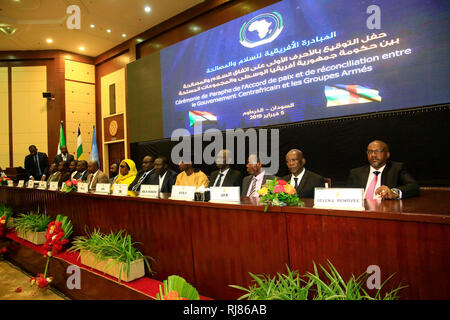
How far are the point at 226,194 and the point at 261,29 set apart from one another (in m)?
3.16

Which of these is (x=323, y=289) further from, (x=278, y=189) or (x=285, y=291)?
(x=278, y=189)

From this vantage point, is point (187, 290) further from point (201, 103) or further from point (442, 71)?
point (201, 103)

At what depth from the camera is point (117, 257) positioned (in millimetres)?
1677

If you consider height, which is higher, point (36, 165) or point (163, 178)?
point (36, 165)

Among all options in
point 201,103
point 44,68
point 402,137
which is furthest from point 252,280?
point 44,68

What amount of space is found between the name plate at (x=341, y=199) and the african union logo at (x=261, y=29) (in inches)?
122

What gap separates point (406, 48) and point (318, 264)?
2725mm

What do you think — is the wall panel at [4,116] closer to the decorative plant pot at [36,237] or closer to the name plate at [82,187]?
the decorative plant pot at [36,237]

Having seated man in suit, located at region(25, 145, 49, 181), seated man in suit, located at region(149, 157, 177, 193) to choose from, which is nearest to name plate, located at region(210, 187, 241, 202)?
seated man in suit, located at region(149, 157, 177, 193)

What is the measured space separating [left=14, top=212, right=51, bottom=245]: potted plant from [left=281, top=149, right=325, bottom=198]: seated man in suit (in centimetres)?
238

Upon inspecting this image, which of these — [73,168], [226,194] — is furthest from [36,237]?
[226,194]

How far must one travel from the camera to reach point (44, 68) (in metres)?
7.13

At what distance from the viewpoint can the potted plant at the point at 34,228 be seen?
2.64 m

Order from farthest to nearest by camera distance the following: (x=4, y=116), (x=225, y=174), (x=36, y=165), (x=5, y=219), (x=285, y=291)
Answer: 1. (x=4, y=116)
2. (x=36, y=165)
3. (x=5, y=219)
4. (x=225, y=174)
5. (x=285, y=291)
